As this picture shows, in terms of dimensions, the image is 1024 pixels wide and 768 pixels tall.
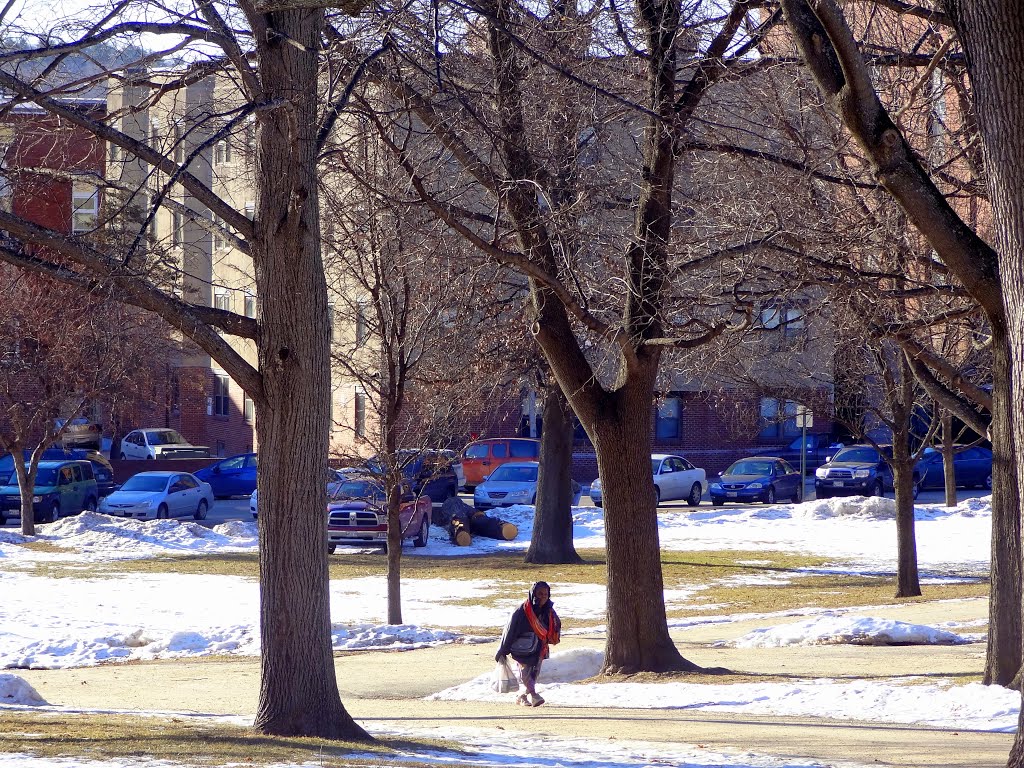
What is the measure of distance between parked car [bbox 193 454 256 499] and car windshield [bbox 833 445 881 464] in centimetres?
1861

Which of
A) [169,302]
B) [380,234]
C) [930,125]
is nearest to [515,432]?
[380,234]

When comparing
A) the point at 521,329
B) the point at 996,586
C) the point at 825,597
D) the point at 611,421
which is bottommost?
the point at 825,597

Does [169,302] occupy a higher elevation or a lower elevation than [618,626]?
higher

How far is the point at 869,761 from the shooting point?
802 centimetres

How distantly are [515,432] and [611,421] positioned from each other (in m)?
32.3

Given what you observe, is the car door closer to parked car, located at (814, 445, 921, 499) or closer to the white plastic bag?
parked car, located at (814, 445, 921, 499)

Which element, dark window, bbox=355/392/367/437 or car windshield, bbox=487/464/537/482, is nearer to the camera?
dark window, bbox=355/392/367/437

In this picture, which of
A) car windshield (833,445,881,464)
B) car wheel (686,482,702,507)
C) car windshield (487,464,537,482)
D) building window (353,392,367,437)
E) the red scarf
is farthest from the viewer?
car windshield (833,445,881,464)

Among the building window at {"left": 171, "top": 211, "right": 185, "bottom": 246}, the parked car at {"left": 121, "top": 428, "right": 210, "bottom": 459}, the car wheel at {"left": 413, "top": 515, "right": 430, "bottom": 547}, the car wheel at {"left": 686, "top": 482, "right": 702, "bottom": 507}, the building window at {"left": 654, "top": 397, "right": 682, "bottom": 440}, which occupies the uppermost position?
the building window at {"left": 171, "top": 211, "right": 185, "bottom": 246}

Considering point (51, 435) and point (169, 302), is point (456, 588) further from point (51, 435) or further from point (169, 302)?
point (169, 302)

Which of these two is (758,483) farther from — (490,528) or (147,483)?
(147,483)

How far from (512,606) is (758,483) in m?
20.0

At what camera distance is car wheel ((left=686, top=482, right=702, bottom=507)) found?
37.4 meters

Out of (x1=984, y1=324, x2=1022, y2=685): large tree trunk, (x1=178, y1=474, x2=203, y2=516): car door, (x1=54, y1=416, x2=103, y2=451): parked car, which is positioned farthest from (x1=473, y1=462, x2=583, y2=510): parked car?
(x1=984, y1=324, x2=1022, y2=685): large tree trunk
